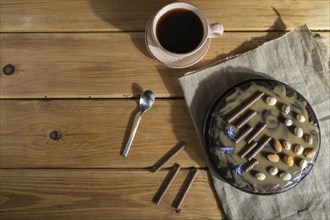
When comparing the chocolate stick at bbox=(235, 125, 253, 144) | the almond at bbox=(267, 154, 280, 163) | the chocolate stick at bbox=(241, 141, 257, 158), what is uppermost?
the chocolate stick at bbox=(235, 125, 253, 144)

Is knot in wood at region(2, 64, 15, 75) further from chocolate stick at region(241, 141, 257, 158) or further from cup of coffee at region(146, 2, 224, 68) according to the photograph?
chocolate stick at region(241, 141, 257, 158)

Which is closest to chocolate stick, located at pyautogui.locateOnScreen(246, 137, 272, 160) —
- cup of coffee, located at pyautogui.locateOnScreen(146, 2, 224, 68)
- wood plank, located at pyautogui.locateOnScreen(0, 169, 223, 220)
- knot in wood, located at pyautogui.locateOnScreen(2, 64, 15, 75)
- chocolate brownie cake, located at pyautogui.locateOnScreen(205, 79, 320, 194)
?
chocolate brownie cake, located at pyautogui.locateOnScreen(205, 79, 320, 194)

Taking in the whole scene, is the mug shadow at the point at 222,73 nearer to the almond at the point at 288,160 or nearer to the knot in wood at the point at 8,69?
the almond at the point at 288,160

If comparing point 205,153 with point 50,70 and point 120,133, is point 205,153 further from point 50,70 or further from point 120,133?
point 50,70

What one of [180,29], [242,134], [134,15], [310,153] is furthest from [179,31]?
[310,153]

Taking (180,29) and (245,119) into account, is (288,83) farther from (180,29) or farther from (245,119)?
(180,29)

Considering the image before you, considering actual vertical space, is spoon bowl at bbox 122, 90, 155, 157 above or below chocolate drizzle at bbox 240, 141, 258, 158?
above
